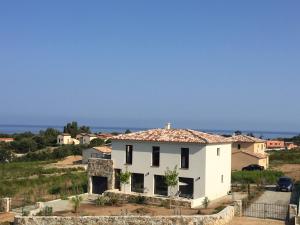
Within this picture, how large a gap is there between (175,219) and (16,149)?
91.7 metres

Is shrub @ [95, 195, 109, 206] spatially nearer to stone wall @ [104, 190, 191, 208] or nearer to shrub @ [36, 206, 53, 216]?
stone wall @ [104, 190, 191, 208]

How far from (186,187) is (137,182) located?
446 cm

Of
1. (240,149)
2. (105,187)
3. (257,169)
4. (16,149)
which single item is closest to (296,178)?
(257,169)

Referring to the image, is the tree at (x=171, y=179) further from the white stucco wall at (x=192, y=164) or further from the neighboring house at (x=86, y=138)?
the neighboring house at (x=86, y=138)

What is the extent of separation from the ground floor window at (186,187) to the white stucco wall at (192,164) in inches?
14.3

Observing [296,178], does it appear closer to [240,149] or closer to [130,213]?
[240,149]

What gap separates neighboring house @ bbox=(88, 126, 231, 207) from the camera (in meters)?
35.3

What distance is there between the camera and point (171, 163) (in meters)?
36.2

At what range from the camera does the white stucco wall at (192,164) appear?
3519 centimetres

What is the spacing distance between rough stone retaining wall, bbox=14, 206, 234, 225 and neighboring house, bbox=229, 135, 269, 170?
29.7 metres

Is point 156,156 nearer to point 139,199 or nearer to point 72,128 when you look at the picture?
point 139,199

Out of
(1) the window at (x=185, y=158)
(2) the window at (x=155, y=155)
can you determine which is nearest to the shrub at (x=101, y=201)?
(2) the window at (x=155, y=155)

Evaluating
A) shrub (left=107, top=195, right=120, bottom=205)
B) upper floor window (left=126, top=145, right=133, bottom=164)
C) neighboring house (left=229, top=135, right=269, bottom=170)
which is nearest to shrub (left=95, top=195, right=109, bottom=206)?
shrub (left=107, top=195, right=120, bottom=205)

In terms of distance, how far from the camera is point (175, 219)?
2728 centimetres
